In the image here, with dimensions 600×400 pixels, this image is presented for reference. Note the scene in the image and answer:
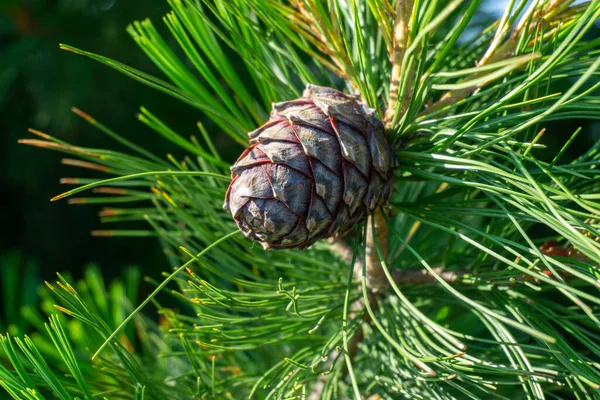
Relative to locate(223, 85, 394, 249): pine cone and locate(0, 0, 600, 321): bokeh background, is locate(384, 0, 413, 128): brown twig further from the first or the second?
locate(0, 0, 600, 321): bokeh background

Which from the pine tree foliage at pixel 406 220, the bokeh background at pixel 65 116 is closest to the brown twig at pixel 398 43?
the pine tree foliage at pixel 406 220

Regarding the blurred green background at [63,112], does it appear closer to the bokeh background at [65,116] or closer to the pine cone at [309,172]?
the bokeh background at [65,116]

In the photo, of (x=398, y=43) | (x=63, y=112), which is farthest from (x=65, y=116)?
(x=398, y=43)

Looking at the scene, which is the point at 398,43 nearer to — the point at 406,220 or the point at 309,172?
the point at 309,172

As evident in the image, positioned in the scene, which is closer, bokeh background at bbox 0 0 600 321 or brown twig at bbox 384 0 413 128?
brown twig at bbox 384 0 413 128

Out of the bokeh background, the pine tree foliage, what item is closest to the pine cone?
the pine tree foliage

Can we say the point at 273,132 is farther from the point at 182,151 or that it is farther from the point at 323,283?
the point at 182,151
